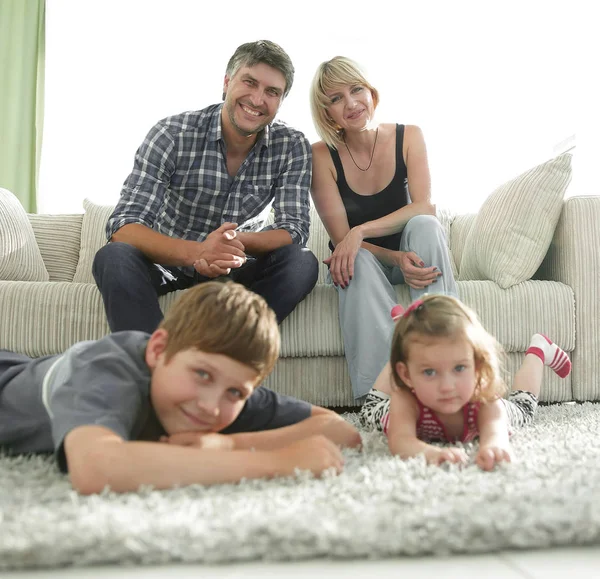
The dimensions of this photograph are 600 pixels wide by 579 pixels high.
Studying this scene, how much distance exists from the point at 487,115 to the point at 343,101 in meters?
1.93

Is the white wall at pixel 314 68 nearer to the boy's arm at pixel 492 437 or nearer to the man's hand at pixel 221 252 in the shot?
the man's hand at pixel 221 252

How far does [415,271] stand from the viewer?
1679mm

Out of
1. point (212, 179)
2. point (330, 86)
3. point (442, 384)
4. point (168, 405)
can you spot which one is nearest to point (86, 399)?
point (168, 405)

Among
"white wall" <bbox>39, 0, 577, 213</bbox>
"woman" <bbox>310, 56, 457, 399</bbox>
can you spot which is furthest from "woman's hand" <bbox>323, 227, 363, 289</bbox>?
"white wall" <bbox>39, 0, 577, 213</bbox>

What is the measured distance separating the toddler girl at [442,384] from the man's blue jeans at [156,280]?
19.0 inches

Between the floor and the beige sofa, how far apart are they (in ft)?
3.49

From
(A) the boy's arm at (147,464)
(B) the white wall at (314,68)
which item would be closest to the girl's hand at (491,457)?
(A) the boy's arm at (147,464)

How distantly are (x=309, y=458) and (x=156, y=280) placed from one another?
87 centimetres

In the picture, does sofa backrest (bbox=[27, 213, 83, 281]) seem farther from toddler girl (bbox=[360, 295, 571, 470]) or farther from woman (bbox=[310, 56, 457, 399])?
toddler girl (bbox=[360, 295, 571, 470])

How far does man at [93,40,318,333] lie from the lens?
165 centimetres

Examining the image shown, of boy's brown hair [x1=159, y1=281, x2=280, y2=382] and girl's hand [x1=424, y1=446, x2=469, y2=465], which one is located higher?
boy's brown hair [x1=159, y1=281, x2=280, y2=382]

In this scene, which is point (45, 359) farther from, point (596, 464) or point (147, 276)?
point (596, 464)

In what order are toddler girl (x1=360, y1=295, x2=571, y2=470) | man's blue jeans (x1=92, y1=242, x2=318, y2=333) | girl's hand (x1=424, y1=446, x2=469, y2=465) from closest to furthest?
1. girl's hand (x1=424, y1=446, x2=469, y2=465)
2. toddler girl (x1=360, y1=295, x2=571, y2=470)
3. man's blue jeans (x1=92, y1=242, x2=318, y2=333)

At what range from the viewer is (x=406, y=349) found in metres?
1.19
